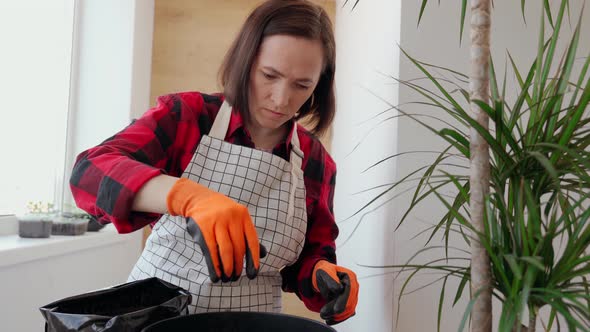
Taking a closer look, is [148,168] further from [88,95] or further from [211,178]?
[88,95]

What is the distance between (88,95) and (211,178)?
154 cm

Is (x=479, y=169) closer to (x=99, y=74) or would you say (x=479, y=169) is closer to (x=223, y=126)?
(x=223, y=126)

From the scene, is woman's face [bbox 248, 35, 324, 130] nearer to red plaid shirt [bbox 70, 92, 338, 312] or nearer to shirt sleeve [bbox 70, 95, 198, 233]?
red plaid shirt [bbox 70, 92, 338, 312]

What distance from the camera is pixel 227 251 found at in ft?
2.72

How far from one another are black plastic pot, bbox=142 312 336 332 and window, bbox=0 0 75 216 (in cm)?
139

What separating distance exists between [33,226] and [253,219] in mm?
1000

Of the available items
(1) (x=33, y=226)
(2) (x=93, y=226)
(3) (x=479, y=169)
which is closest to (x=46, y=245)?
(1) (x=33, y=226)

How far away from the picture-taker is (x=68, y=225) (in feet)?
6.80

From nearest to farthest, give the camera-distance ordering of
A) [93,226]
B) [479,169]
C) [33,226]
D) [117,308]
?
[479,169], [117,308], [33,226], [93,226]

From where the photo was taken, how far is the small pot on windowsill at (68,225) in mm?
2055

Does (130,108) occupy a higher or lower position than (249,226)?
higher

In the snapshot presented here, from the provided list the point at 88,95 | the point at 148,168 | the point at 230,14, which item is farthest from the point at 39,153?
the point at 148,168

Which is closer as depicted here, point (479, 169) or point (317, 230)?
point (479, 169)

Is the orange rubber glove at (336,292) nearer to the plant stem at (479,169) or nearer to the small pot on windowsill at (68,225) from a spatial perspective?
the plant stem at (479,169)
